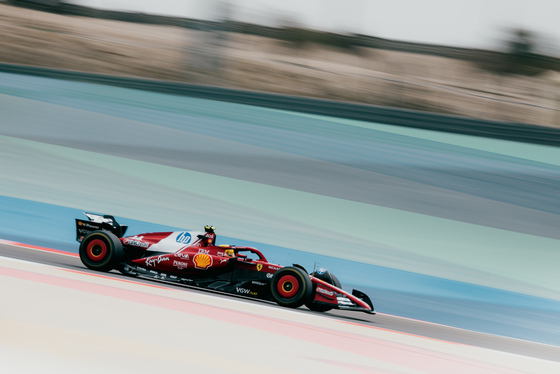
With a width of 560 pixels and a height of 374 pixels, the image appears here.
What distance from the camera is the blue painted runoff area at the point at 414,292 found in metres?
6.92

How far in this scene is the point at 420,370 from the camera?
11.6ft

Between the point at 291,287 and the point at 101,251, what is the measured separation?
76.4 inches

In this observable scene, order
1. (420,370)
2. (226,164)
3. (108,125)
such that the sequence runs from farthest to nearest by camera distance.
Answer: (108,125) < (226,164) < (420,370)

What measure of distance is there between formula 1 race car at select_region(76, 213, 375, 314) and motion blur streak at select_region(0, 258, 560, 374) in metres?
0.40

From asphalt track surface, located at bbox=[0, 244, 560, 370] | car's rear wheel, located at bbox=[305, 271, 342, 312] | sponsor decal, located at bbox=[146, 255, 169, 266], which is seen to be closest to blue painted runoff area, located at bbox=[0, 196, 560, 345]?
asphalt track surface, located at bbox=[0, 244, 560, 370]

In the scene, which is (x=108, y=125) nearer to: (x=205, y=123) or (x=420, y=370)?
(x=205, y=123)

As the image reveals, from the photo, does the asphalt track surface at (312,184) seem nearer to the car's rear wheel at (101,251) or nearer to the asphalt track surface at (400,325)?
the asphalt track surface at (400,325)

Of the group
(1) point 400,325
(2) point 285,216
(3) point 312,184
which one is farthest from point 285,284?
(3) point 312,184

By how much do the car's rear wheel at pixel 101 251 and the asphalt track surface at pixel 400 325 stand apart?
0.10 metres

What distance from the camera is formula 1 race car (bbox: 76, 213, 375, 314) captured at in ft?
17.8

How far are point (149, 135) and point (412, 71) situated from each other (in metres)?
4.14

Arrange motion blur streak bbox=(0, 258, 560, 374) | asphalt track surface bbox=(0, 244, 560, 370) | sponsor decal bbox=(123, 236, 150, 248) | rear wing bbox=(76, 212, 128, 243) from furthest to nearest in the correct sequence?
rear wing bbox=(76, 212, 128, 243)
sponsor decal bbox=(123, 236, 150, 248)
asphalt track surface bbox=(0, 244, 560, 370)
motion blur streak bbox=(0, 258, 560, 374)

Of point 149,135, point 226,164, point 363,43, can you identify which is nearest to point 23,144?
point 149,135

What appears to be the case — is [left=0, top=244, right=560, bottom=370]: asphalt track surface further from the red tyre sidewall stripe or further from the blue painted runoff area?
the blue painted runoff area
